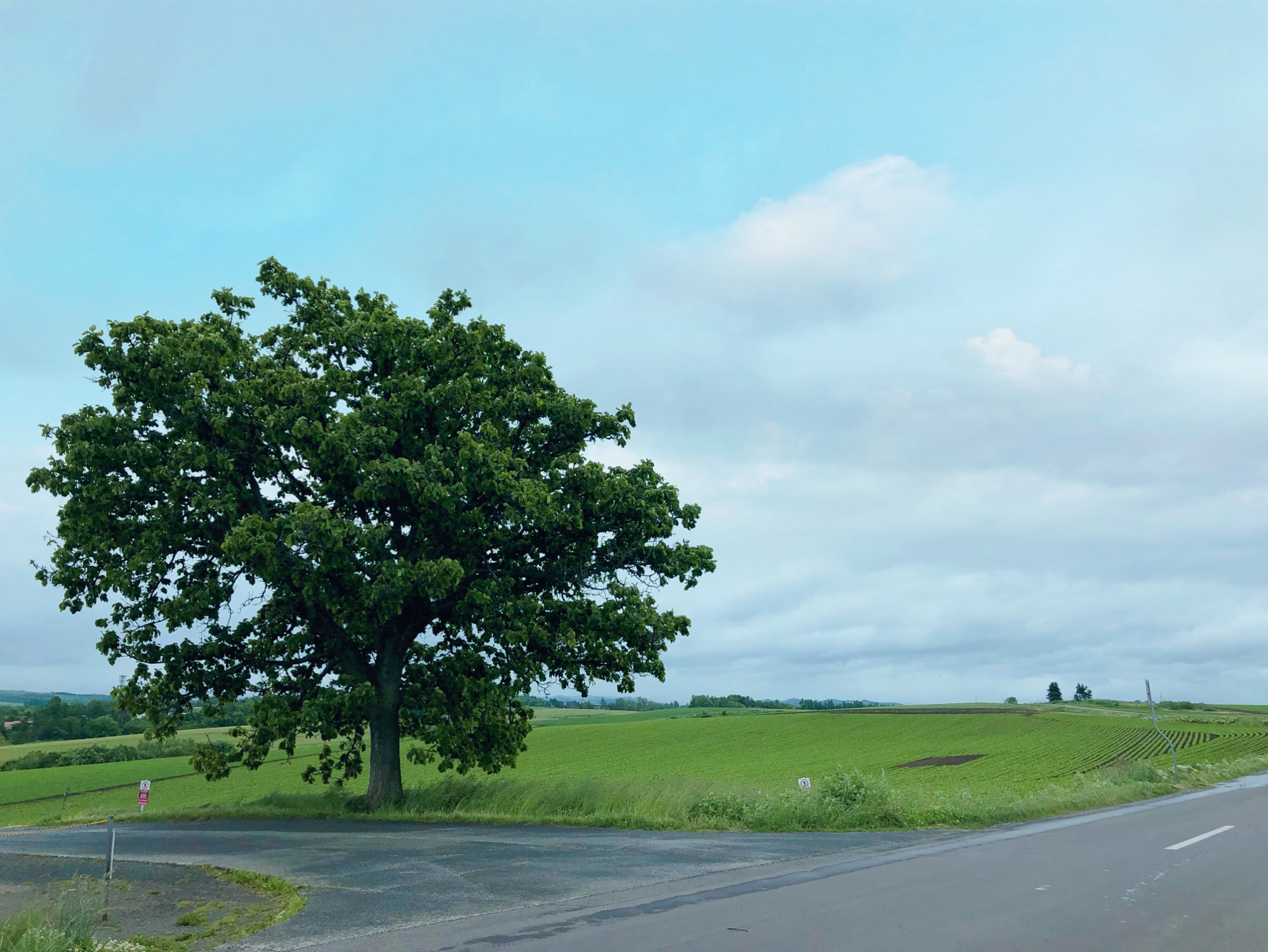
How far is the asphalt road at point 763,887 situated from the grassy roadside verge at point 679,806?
1.29m

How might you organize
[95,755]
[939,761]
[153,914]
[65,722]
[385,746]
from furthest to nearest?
[65,722], [95,755], [939,761], [385,746], [153,914]

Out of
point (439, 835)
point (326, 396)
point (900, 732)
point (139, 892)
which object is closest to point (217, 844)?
point (439, 835)

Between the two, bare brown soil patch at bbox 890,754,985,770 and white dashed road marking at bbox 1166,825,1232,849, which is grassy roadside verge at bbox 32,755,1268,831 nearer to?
white dashed road marking at bbox 1166,825,1232,849

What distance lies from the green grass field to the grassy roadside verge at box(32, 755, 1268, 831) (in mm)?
59

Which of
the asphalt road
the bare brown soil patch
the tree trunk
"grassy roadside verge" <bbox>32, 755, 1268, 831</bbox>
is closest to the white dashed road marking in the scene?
the asphalt road

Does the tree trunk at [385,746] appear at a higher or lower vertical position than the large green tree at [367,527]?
lower

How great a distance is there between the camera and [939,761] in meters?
57.1

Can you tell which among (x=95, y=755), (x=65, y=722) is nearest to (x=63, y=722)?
(x=65, y=722)

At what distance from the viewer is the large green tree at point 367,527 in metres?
20.3

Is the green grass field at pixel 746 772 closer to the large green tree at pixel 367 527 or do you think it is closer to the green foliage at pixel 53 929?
the large green tree at pixel 367 527

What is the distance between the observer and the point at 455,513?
816 inches

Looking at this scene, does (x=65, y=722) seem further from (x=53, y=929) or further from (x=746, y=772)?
(x=53, y=929)

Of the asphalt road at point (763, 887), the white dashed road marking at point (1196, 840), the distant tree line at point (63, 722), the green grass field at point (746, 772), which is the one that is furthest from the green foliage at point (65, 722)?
the white dashed road marking at point (1196, 840)

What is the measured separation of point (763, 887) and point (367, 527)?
12.5 m
